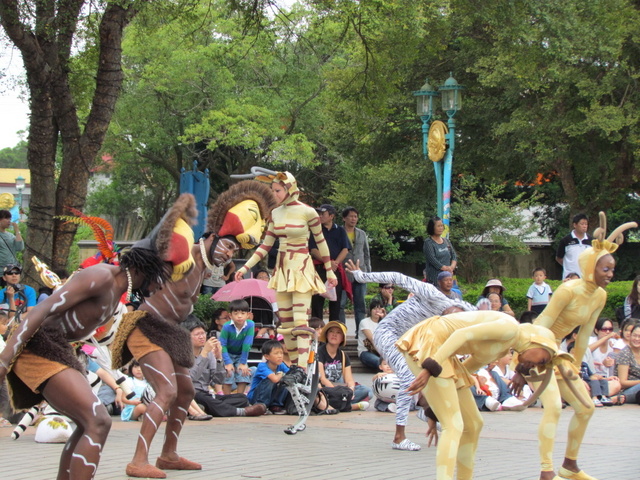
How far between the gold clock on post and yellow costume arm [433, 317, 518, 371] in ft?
40.1

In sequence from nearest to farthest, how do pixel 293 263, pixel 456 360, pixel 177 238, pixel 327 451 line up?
pixel 456 360, pixel 177 238, pixel 327 451, pixel 293 263

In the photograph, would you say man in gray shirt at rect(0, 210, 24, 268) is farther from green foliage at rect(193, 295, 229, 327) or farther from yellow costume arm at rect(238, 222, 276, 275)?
yellow costume arm at rect(238, 222, 276, 275)

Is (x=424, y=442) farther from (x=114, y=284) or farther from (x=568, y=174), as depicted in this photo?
(x=568, y=174)

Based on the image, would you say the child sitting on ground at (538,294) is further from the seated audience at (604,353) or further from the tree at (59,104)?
the tree at (59,104)

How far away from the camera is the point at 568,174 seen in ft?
81.2

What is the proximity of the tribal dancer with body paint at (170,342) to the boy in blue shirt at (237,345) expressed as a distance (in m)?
4.19

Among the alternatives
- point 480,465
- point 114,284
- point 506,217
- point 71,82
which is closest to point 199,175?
point 71,82

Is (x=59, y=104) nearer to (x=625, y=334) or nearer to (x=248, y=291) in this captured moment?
(x=248, y=291)

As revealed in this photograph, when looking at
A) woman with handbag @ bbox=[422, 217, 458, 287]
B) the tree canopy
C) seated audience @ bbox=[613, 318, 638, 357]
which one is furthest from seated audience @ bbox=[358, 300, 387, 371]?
the tree canopy

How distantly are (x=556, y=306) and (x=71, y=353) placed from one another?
4.08 metres

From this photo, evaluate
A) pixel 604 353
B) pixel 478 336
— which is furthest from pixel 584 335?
pixel 604 353

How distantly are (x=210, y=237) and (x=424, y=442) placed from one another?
3109mm

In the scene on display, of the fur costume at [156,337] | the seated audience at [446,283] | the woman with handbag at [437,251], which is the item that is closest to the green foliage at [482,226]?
the woman with handbag at [437,251]

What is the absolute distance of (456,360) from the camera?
246 inches
